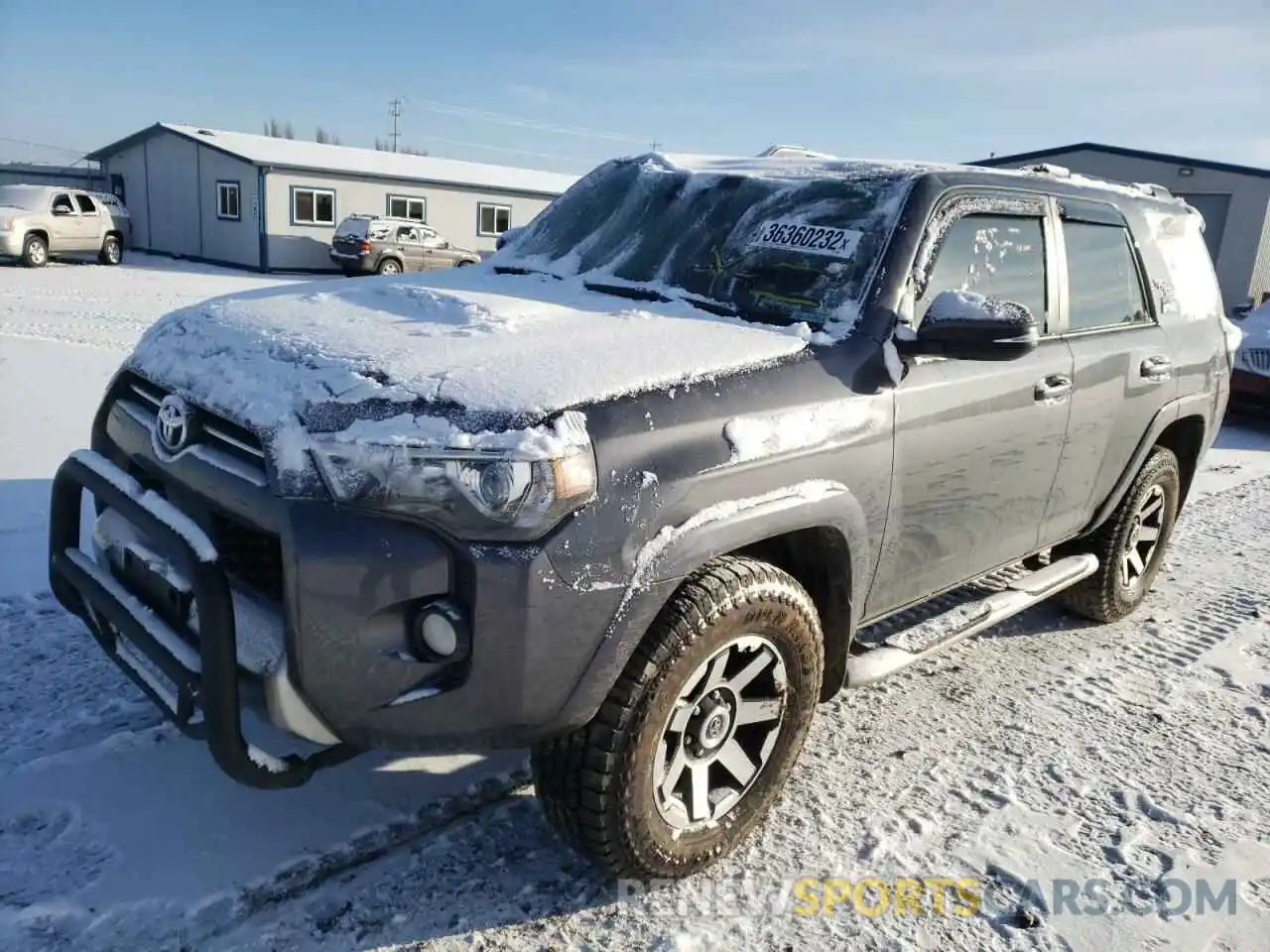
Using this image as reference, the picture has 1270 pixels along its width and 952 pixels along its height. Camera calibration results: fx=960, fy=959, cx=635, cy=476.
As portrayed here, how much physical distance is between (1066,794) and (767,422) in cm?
175

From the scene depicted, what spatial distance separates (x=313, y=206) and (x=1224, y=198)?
68.5 ft

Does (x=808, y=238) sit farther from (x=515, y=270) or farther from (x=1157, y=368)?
(x=1157, y=368)

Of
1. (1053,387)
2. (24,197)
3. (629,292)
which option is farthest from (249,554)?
(24,197)

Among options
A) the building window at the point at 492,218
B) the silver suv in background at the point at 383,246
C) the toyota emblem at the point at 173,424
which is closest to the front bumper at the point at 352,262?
the silver suv in background at the point at 383,246

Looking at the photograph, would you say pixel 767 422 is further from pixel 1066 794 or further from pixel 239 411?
pixel 1066 794

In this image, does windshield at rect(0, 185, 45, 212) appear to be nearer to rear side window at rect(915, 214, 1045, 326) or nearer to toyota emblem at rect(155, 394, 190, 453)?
→ toyota emblem at rect(155, 394, 190, 453)

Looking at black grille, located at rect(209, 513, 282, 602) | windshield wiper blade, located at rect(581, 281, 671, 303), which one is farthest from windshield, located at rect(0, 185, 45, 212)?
black grille, located at rect(209, 513, 282, 602)

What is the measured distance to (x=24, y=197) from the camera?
2005 cm

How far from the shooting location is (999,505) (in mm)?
3420

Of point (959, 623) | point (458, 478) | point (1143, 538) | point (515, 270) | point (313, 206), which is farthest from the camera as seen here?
point (313, 206)

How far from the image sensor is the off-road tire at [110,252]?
21578 millimetres

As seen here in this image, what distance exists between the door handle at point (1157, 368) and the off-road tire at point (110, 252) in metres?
22.8

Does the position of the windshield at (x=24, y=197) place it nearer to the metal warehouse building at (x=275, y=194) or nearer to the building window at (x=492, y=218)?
→ the metal warehouse building at (x=275, y=194)

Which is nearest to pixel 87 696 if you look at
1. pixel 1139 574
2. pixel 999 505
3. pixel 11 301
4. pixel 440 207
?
pixel 999 505
